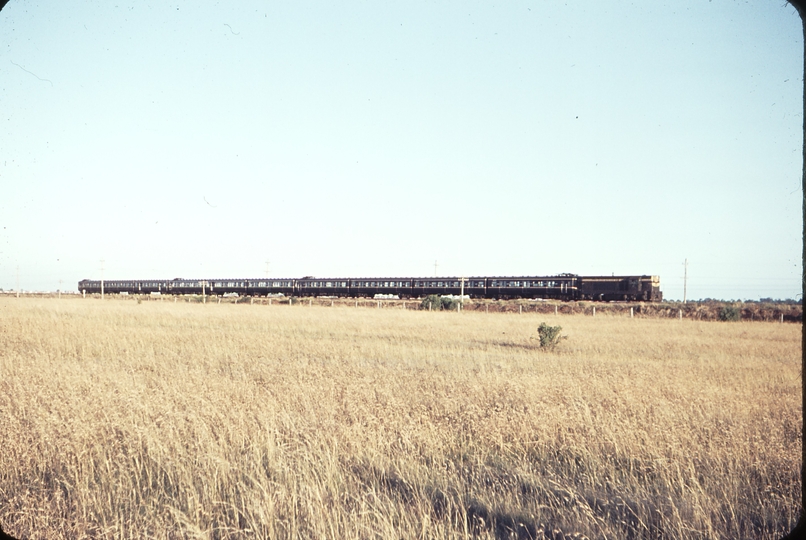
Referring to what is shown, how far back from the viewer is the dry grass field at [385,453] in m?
3.62

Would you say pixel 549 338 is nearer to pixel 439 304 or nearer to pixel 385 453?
pixel 385 453

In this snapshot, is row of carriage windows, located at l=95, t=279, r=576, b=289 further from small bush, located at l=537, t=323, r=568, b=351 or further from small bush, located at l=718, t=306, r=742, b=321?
small bush, located at l=537, t=323, r=568, b=351

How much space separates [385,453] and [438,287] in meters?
50.5

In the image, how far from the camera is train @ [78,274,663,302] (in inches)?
1911

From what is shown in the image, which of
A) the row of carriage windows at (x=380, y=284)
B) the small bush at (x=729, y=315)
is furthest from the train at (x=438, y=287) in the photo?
the small bush at (x=729, y=315)

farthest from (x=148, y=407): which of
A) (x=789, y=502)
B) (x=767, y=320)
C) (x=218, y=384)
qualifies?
(x=767, y=320)

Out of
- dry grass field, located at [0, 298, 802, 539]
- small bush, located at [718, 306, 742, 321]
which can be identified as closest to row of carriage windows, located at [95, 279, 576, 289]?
small bush, located at [718, 306, 742, 321]

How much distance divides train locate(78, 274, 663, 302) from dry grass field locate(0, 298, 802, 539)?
41091 millimetres

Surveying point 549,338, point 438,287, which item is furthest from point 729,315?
point 438,287

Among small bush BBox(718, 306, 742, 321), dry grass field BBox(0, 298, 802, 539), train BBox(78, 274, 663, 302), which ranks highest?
train BBox(78, 274, 663, 302)

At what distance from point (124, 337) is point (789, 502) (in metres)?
15.1

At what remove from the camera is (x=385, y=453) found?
16.5 feet

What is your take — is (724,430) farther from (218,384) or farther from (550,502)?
(218,384)

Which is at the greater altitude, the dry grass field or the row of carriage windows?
the row of carriage windows
